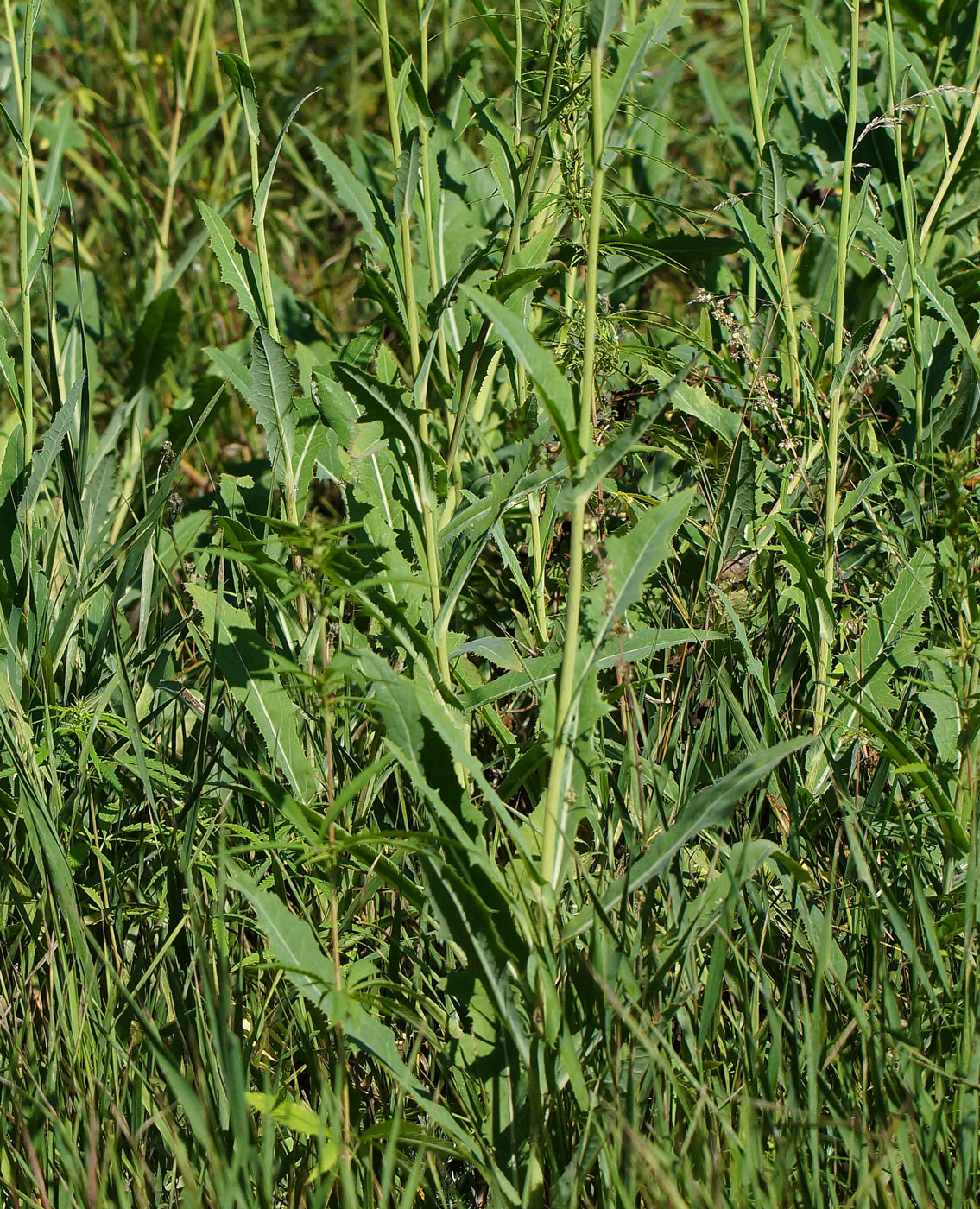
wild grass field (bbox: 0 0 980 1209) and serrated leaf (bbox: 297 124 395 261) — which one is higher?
serrated leaf (bbox: 297 124 395 261)

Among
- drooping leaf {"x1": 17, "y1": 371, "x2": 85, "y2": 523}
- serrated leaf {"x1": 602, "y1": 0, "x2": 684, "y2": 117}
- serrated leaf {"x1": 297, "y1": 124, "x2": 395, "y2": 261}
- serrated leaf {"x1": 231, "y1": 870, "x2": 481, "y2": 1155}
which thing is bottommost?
serrated leaf {"x1": 231, "y1": 870, "x2": 481, "y2": 1155}

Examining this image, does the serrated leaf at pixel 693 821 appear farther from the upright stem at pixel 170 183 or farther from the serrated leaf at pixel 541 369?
the upright stem at pixel 170 183

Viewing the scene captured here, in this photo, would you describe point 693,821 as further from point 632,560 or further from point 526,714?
point 526,714

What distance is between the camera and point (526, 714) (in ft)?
6.98

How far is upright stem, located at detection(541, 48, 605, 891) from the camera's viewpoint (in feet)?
3.81

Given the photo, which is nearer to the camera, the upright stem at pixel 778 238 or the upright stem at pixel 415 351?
the upright stem at pixel 415 351

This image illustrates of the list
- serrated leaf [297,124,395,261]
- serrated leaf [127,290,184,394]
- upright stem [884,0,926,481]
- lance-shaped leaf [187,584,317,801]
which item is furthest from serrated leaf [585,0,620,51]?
serrated leaf [127,290,184,394]

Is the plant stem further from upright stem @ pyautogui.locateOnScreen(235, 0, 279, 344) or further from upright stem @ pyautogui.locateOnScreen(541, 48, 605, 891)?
upright stem @ pyautogui.locateOnScreen(541, 48, 605, 891)

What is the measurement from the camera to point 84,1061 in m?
1.33

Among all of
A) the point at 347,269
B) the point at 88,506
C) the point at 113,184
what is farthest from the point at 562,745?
the point at 113,184

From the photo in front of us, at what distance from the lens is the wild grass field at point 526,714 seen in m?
1.19

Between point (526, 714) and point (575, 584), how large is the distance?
958 millimetres

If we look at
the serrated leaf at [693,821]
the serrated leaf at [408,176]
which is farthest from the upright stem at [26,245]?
the serrated leaf at [693,821]

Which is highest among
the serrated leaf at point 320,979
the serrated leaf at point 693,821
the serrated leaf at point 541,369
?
the serrated leaf at point 541,369
